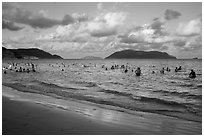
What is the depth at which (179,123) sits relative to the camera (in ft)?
31.0

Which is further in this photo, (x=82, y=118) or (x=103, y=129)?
(x=82, y=118)

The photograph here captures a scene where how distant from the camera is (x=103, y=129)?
7.63 meters

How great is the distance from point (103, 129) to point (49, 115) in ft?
9.42

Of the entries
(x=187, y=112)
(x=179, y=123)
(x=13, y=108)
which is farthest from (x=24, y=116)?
(x=187, y=112)

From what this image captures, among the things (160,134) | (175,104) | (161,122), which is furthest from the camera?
(175,104)

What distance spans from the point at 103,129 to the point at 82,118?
1641 millimetres

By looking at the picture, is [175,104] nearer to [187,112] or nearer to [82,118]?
[187,112]

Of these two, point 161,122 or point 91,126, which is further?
point 161,122

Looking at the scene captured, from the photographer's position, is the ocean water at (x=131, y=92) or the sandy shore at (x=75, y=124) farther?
the ocean water at (x=131, y=92)

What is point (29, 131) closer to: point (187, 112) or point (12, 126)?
point (12, 126)

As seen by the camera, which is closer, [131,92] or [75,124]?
[75,124]

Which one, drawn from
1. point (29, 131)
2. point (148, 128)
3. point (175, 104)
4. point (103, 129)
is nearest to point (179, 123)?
point (148, 128)

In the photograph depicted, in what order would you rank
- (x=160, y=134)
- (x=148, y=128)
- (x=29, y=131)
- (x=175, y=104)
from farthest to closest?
(x=175, y=104) → (x=148, y=128) → (x=160, y=134) → (x=29, y=131)

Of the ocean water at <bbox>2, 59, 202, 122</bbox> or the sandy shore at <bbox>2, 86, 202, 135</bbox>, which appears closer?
the sandy shore at <bbox>2, 86, 202, 135</bbox>
